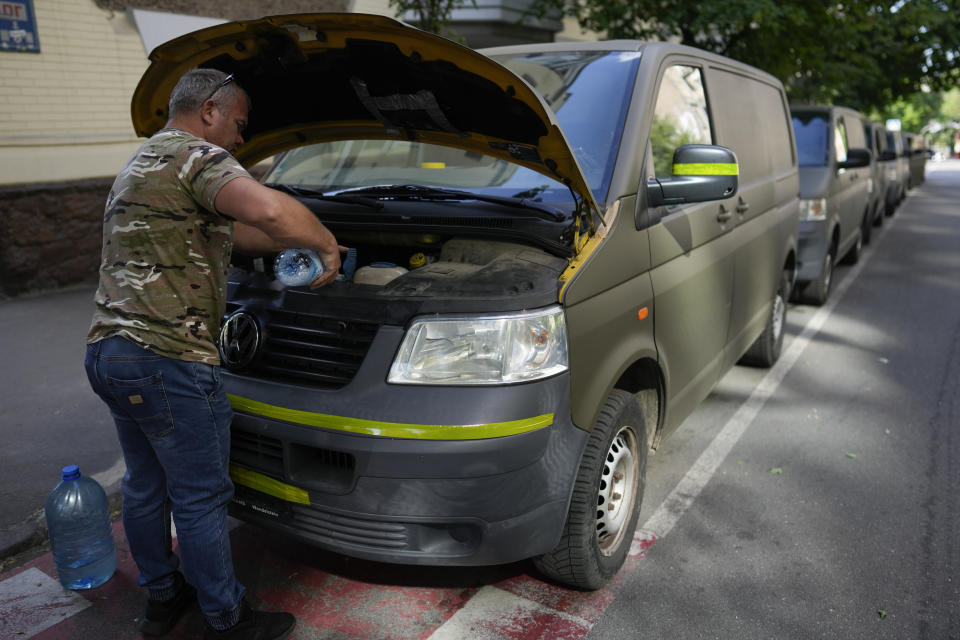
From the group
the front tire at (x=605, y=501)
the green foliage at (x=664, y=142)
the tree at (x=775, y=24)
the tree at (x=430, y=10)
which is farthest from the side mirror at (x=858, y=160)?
the front tire at (x=605, y=501)

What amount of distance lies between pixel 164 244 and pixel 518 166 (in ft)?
5.31

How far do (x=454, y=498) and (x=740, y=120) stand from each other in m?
3.42

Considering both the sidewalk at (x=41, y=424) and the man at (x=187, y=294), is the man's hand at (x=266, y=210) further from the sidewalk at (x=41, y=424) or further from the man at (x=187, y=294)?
the sidewalk at (x=41, y=424)

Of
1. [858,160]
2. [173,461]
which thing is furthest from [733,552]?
[858,160]

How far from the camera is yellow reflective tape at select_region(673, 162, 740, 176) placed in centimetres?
327

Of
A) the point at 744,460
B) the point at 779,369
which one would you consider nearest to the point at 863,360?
the point at 779,369

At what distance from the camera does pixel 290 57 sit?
9.41 feet

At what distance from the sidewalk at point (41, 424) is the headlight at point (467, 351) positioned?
2254 mm

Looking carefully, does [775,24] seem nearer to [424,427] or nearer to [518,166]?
[518,166]

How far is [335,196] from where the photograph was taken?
342cm

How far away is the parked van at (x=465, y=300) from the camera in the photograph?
2512 mm

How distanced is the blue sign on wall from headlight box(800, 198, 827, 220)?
26.9ft

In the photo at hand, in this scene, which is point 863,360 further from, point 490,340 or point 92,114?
point 92,114

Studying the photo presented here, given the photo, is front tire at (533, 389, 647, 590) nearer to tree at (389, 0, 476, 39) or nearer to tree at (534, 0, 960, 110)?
tree at (389, 0, 476, 39)
